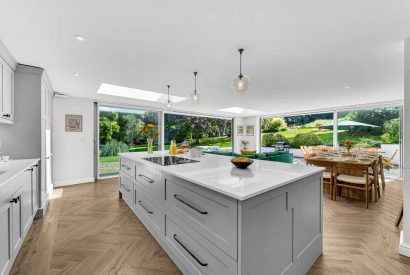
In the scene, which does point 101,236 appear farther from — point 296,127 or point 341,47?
point 296,127

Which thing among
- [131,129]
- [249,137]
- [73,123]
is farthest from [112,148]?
[249,137]

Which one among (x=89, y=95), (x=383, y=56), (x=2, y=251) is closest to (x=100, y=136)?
(x=89, y=95)

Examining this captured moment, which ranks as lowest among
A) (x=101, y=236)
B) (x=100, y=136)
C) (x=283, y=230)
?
(x=101, y=236)

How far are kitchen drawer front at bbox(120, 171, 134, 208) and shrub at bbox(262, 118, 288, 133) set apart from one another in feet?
23.7

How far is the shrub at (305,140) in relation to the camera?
7.46 meters

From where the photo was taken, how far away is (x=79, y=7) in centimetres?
145

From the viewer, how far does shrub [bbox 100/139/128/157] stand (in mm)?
5152

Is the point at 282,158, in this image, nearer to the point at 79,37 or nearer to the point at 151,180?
the point at 151,180

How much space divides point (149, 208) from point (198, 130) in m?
5.92

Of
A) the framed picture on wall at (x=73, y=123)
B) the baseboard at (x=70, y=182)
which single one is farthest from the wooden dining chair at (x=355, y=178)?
the framed picture on wall at (x=73, y=123)

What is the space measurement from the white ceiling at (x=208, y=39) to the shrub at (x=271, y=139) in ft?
17.7

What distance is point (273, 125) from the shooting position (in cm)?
881

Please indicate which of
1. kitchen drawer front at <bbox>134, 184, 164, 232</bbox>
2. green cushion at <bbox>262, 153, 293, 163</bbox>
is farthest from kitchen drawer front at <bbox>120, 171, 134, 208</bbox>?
green cushion at <bbox>262, 153, 293, 163</bbox>

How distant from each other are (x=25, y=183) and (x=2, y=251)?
89 cm
